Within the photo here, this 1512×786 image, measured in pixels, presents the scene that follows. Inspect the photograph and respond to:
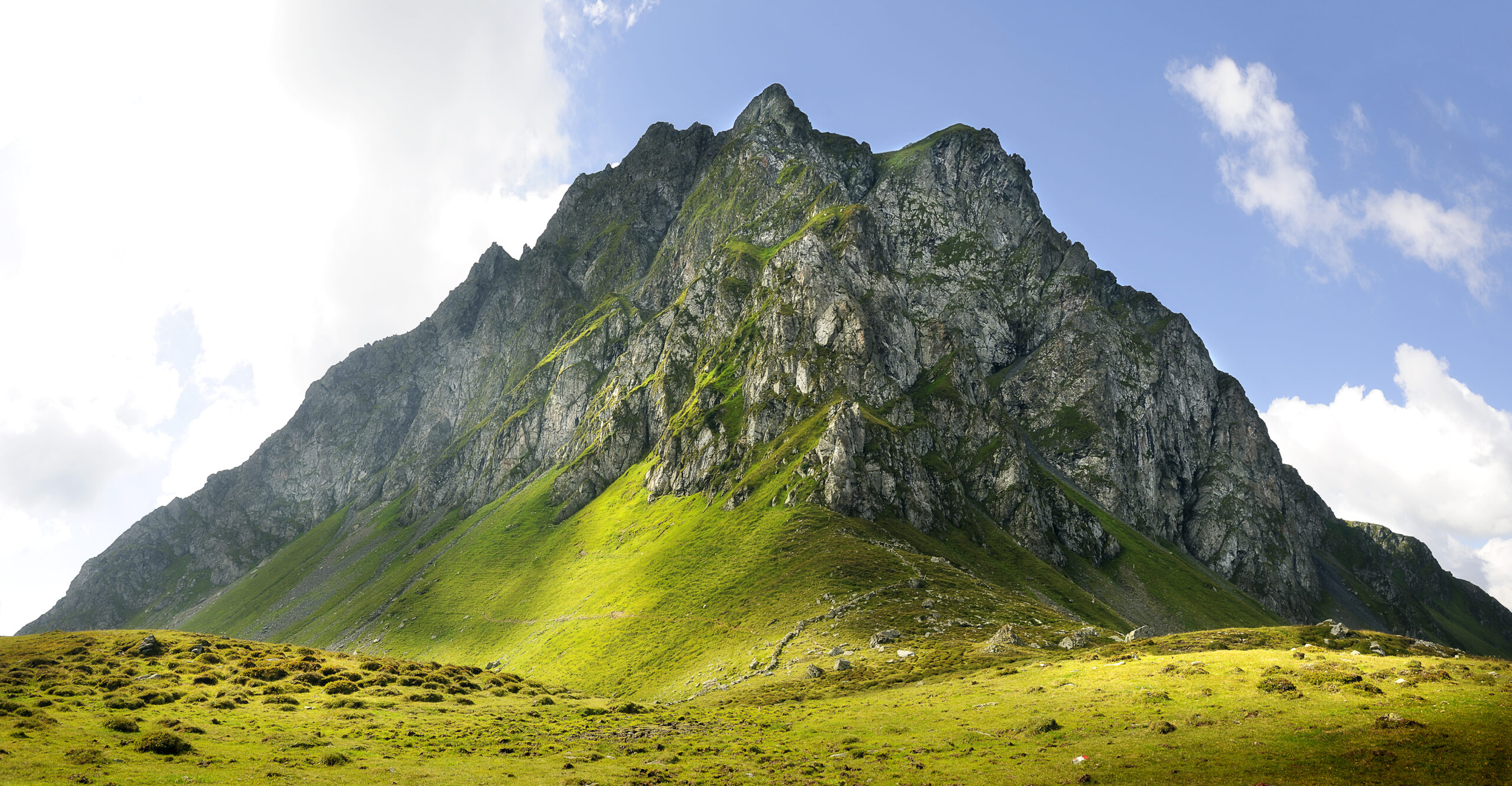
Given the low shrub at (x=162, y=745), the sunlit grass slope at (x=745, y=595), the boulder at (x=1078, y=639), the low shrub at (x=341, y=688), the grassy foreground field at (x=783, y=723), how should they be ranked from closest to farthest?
the grassy foreground field at (x=783, y=723) < the low shrub at (x=162, y=745) < the low shrub at (x=341, y=688) < the boulder at (x=1078, y=639) < the sunlit grass slope at (x=745, y=595)

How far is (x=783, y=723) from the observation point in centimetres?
5397

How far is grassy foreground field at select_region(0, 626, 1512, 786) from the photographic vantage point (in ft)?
110

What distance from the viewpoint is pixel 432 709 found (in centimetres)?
5344

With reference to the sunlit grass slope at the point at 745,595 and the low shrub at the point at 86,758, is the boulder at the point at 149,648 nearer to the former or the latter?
the low shrub at the point at 86,758

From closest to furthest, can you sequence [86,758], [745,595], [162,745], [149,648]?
[86,758] < [162,745] < [149,648] < [745,595]

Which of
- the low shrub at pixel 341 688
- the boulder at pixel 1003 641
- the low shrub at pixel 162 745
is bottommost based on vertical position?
the low shrub at pixel 341 688

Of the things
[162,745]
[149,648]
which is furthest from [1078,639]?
[149,648]

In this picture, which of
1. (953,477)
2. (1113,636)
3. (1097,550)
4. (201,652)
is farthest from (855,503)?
(201,652)

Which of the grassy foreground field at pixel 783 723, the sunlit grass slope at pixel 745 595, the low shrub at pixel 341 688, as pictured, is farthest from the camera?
the sunlit grass slope at pixel 745 595

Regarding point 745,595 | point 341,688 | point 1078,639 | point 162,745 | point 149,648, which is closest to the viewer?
point 162,745

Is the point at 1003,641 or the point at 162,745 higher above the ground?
the point at 1003,641

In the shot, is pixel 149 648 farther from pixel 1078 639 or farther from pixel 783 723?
pixel 1078 639

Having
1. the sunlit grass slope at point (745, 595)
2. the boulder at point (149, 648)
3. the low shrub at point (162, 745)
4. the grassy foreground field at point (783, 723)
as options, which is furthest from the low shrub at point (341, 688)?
the sunlit grass slope at point (745, 595)

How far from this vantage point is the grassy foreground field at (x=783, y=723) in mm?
33469
